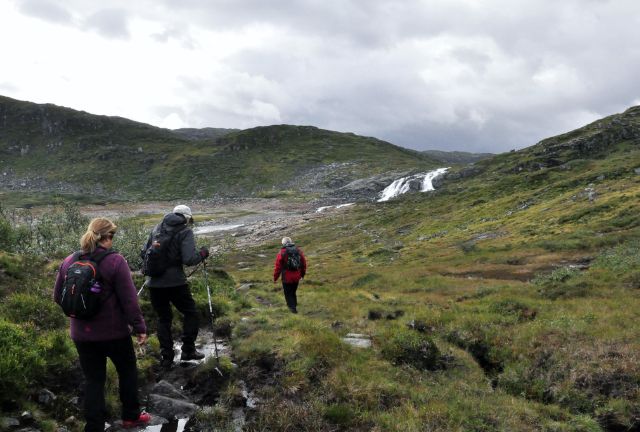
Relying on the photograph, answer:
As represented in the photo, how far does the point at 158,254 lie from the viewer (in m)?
9.87

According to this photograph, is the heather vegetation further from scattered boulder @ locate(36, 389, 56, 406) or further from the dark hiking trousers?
the dark hiking trousers

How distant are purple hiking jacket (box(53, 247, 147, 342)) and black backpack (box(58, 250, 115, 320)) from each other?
11 centimetres

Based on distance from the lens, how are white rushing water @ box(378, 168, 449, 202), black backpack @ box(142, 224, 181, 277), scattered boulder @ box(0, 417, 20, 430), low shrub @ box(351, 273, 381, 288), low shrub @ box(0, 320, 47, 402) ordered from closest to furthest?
scattered boulder @ box(0, 417, 20, 430) < low shrub @ box(0, 320, 47, 402) < black backpack @ box(142, 224, 181, 277) < low shrub @ box(351, 273, 381, 288) < white rushing water @ box(378, 168, 449, 202)

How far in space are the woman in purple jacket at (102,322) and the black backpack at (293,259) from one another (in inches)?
399

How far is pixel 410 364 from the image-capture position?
11.0 meters

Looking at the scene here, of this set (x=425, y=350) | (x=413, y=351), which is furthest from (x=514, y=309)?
(x=413, y=351)

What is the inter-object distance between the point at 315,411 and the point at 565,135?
137958 mm

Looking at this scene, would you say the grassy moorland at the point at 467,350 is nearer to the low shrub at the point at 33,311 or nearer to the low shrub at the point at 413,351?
the low shrub at the point at 413,351

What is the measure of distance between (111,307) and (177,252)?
3013mm

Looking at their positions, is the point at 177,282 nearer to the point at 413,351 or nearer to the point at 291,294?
the point at 413,351

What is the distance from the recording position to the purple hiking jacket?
22.9 ft

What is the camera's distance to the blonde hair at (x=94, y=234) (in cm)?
693

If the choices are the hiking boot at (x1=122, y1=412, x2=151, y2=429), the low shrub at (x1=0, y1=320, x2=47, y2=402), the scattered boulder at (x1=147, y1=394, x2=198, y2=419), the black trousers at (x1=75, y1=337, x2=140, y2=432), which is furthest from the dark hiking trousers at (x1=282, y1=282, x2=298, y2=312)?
the black trousers at (x1=75, y1=337, x2=140, y2=432)

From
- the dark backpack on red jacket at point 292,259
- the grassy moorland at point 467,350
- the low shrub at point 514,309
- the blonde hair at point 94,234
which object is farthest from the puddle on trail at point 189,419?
the low shrub at point 514,309
